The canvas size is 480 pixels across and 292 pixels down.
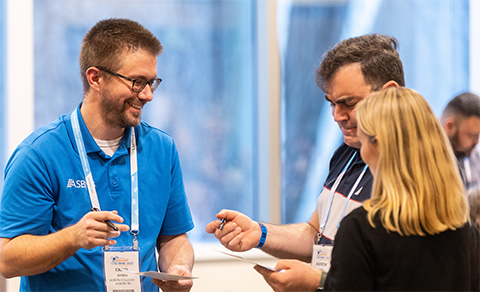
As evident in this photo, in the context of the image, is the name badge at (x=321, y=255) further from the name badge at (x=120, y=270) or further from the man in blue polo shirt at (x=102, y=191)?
the name badge at (x=120, y=270)

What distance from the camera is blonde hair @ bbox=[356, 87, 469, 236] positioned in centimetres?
113

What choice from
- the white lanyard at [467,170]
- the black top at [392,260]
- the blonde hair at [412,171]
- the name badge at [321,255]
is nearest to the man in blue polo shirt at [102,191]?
the name badge at [321,255]

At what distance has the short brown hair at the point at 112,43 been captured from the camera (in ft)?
6.31

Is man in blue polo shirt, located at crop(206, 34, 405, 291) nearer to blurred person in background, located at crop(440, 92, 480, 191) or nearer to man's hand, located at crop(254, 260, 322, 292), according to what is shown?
man's hand, located at crop(254, 260, 322, 292)

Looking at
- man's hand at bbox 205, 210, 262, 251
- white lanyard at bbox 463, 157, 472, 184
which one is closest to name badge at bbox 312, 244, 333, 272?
man's hand at bbox 205, 210, 262, 251

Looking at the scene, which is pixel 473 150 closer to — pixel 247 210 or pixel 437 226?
pixel 437 226

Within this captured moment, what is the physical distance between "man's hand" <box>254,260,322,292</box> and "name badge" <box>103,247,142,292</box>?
65 centimetres

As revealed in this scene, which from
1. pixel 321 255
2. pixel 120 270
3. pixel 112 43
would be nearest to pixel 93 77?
pixel 112 43

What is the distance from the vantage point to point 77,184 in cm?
178

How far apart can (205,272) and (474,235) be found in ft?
8.37

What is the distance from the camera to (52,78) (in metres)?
3.47

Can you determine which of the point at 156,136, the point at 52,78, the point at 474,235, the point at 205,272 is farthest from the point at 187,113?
the point at 474,235

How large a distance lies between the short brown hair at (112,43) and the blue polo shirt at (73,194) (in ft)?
0.91

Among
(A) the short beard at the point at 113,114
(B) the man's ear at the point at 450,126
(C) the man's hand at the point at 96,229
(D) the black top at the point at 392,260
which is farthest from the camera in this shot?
(B) the man's ear at the point at 450,126
